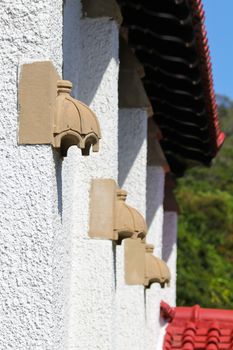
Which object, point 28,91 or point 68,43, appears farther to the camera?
point 68,43

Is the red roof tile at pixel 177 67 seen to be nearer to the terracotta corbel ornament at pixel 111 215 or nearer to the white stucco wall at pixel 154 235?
the white stucco wall at pixel 154 235

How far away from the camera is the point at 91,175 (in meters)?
6.45

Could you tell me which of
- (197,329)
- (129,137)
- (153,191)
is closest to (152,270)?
(129,137)

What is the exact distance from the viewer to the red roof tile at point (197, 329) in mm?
9898

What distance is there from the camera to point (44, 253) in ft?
14.6

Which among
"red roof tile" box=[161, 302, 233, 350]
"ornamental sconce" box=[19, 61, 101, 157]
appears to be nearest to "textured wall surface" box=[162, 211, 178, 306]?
"red roof tile" box=[161, 302, 233, 350]

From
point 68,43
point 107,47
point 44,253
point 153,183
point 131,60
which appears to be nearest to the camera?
point 44,253

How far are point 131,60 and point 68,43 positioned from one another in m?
2.33

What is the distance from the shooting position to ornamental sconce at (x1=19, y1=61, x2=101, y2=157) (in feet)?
14.9

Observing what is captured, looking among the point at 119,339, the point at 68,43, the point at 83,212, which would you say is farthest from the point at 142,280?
the point at 68,43

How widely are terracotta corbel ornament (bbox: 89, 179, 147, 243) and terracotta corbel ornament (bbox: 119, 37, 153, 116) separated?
2.08m

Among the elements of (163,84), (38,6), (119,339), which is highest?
(163,84)

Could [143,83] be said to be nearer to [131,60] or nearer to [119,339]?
[131,60]

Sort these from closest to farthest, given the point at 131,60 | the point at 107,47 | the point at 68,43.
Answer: the point at 68,43 < the point at 107,47 < the point at 131,60
